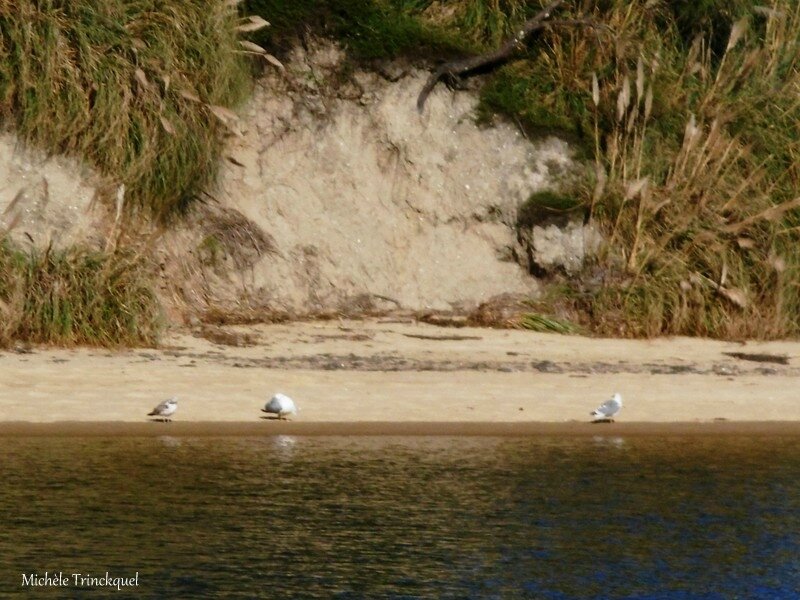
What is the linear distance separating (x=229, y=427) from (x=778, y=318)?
5908 millimetres

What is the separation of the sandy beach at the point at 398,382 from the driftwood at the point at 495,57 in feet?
9.08

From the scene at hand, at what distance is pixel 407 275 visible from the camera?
14391 millimetres

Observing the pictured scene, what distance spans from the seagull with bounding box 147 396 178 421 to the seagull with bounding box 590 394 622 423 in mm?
2794

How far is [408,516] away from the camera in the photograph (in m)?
8.08

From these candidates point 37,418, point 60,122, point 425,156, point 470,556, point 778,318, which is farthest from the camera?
point 425,156

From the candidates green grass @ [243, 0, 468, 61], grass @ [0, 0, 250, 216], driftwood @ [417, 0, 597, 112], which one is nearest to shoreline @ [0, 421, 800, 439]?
grass @ [0, 0, 250, 216]

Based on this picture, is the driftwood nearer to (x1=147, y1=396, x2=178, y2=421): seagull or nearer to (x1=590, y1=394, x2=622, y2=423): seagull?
(x1=590, y1=394, x2=622, y2=423): seagull

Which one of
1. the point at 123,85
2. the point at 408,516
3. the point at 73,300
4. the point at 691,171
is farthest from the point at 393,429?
the point at 691,171

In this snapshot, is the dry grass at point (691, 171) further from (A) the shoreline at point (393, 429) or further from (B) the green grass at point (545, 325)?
(A) the shoreline at point (393, 429)

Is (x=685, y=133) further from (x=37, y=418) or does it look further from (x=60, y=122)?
(x=37, y=418)

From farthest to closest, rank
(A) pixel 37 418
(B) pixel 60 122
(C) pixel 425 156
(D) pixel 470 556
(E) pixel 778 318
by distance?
(C) pixel 425 156, (E) pixel 778 318, (B) pixel 60 122, (A) pixel 37 418, (D) pixel 470 556

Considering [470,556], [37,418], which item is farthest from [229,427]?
[470,556]

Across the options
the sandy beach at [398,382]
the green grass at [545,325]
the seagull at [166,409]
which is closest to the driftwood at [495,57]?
the green grass at [545,325]

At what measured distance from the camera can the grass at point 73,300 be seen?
11664mm
